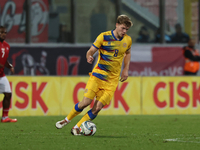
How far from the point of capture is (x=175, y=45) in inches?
719

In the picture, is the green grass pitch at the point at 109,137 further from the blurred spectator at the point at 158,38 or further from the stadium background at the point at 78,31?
the blurred spectator at the point at 158,38

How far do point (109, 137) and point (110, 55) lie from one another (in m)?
1.36

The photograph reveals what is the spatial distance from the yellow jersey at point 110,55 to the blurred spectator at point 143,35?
1085 cm

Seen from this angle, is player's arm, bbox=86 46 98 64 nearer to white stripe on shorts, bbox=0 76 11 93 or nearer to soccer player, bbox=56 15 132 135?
soccer player, bbox=56 15 132 135

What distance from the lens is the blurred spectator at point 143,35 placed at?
18406 mm

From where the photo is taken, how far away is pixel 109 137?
760 cm

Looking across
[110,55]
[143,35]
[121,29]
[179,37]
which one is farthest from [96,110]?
[179,37]

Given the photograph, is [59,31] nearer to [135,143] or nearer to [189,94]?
[189,94]

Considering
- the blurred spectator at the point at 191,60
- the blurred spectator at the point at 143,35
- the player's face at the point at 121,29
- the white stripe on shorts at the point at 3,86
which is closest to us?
the player's face at the point at 121,29

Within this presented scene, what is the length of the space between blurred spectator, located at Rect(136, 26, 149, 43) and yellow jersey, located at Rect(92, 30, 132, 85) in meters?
10.8

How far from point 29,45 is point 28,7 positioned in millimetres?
1564

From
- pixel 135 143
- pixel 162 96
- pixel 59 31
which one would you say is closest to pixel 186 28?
pixel 59 31

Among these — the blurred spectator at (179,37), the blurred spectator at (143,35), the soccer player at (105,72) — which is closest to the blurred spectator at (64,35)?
the blurred spectator at (143,35)

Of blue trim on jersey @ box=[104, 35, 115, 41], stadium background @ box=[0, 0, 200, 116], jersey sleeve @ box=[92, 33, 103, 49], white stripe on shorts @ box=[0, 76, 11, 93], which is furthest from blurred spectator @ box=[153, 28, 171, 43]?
jersey sleeve @ box=[92, 33, 103, 49]
